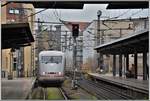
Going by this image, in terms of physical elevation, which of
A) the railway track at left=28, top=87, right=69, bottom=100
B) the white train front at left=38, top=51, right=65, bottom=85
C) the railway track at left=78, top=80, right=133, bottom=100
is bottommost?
the railway track at left=28, top=87, right=69, bottom=100

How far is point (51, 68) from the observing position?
123ft

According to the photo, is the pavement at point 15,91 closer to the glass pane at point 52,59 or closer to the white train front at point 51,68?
the white train front at point 51,68

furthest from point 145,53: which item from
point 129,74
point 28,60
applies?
point 28,60

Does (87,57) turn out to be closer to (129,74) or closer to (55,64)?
(129,74)

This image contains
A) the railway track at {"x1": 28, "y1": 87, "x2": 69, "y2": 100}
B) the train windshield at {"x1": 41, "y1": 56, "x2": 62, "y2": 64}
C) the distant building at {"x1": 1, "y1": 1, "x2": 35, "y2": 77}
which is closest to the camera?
the railway track at {"x1": 28, "y1": 87, "x2": 69, "y2": 100}

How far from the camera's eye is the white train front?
37312 mm

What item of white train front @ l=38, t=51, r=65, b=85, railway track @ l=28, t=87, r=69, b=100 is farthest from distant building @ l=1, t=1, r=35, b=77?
railway track @ l=28, t=87, r=69, b=100

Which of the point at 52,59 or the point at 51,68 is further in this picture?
the point at 52,59

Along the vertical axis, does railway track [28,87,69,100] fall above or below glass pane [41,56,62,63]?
below

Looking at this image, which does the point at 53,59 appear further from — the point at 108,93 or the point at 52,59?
the point at 108,93

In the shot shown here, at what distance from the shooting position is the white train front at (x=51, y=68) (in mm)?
37312

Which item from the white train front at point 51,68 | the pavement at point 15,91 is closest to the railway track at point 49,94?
the pavement at point 15,91

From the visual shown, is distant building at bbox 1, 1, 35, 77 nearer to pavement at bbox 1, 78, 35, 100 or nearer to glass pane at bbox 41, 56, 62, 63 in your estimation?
glass pane at bbox 41, 56, 62, 63

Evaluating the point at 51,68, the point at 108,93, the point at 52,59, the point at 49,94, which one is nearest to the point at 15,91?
the point at 49,94
